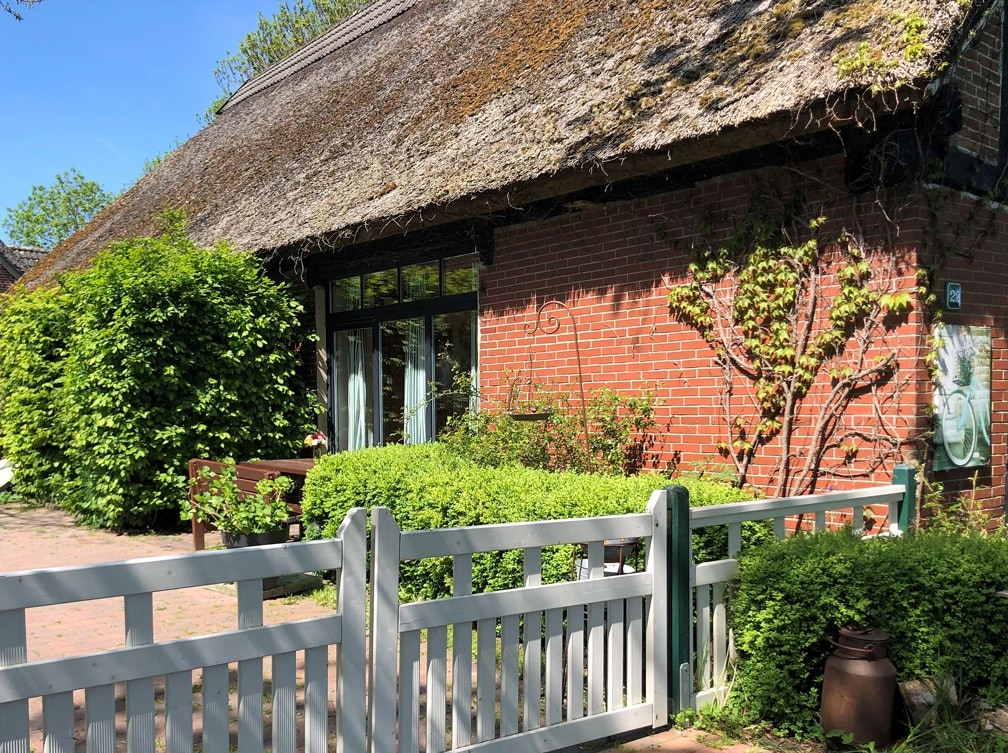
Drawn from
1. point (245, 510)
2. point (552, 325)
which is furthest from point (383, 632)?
point (552, 325)

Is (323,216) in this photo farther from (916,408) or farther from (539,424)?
(916,408)

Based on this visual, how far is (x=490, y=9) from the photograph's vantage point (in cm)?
1080

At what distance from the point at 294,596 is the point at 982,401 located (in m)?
4.60

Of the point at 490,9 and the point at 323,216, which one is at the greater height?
the point at 490,9

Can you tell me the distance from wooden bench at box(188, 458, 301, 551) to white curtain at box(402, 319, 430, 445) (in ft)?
5.47

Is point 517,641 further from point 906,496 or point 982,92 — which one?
point 982,92

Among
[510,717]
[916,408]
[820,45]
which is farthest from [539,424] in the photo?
[510,717]

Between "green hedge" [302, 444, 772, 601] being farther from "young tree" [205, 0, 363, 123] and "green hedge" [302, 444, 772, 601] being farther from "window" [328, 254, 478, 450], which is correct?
"young tree" [205, 0, 363, 123]

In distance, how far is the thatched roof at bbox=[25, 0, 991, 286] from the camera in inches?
187

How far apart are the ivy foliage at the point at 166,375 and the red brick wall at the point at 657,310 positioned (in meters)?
2.67

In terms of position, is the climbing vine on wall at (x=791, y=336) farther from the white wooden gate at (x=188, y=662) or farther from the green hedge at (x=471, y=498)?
the white wooden gate at (x=188, y=662)

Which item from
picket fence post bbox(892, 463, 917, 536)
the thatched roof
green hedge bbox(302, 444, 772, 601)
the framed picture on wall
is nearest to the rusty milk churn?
green hedge bbox(302, 444, 772, 601)

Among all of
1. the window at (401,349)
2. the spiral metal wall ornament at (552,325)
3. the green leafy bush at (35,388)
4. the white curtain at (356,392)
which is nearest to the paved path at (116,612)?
the green leafy bush at (35,388)

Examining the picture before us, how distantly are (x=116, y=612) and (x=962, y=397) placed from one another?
18.1ft
